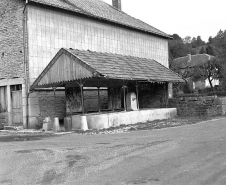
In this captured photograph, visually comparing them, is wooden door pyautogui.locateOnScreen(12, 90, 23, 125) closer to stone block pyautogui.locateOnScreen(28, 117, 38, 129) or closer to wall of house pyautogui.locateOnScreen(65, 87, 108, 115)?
stone block pyautogui.locateOnScreen(28, 117, 38, 129)

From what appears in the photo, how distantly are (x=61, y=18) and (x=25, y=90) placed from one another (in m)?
5.31

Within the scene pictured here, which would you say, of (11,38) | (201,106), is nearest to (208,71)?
(201,106)

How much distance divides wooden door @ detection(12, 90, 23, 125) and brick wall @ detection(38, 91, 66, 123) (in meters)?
1.31

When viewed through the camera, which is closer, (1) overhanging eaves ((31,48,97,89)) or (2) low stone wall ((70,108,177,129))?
(1) overhanging eaves ((31,48,97,89))

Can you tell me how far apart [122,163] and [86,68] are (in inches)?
322

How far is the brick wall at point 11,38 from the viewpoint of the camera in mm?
18422

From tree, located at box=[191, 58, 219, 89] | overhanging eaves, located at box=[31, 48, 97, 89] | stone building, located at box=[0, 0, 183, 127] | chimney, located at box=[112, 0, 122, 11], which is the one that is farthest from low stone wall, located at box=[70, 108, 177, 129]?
tree, located at box=[191, 58, 219, 89]

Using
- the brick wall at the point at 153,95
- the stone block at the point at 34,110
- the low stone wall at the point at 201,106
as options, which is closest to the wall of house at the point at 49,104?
the stone block at the point at 34,110

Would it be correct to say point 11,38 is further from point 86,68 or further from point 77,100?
A: point 86,68

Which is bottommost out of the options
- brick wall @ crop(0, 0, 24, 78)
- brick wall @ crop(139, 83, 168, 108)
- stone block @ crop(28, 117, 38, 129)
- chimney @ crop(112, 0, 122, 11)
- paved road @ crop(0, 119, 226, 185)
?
paved road @ crop(0, 119, 226, 185)

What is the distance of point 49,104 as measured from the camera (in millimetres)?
19031

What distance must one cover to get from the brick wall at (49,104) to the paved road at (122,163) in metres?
8.07

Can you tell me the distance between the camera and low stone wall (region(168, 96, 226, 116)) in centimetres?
2041

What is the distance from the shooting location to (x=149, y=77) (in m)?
18.9
